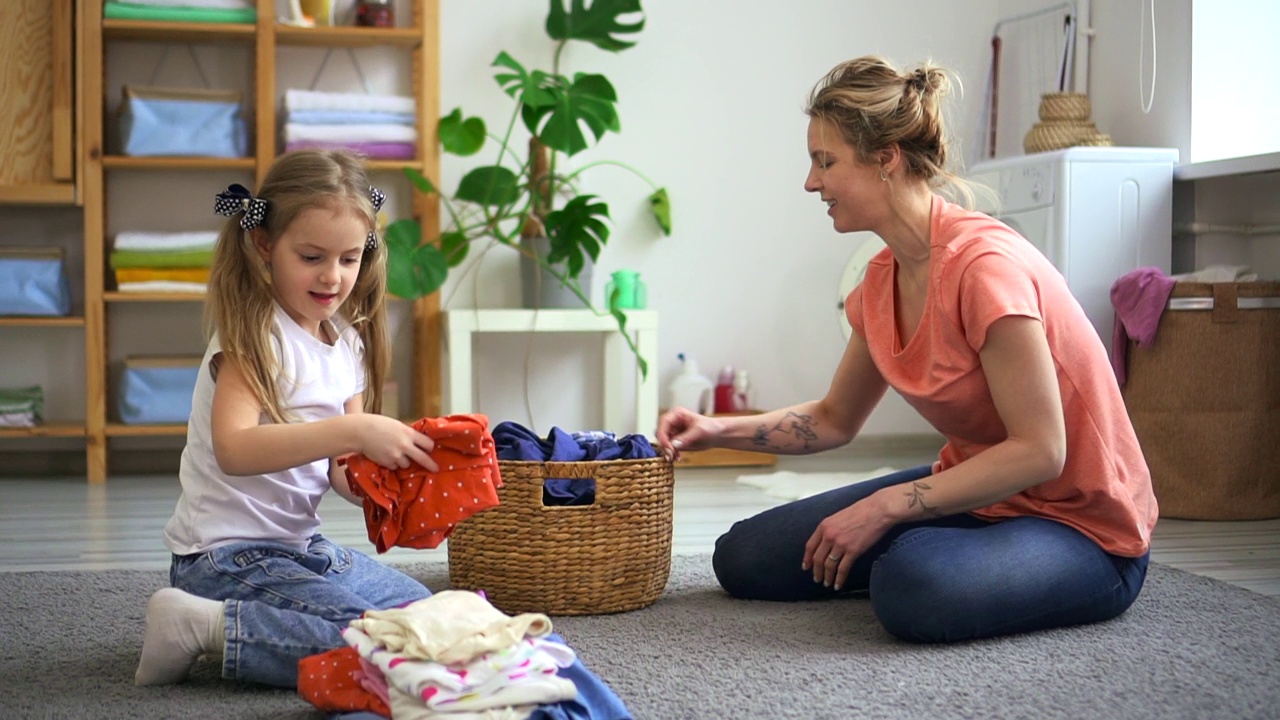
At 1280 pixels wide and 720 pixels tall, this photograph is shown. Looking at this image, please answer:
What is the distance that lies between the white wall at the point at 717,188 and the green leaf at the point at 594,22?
0.17 metres

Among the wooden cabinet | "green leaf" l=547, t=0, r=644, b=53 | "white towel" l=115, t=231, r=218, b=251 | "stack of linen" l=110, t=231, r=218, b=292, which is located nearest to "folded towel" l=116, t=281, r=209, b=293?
"stack of linen" l=110, t=231, r=218, b=292

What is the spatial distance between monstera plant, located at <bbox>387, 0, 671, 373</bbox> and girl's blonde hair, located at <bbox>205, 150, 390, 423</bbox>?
194cm

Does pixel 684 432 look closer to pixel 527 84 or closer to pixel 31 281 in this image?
pixel 527 84

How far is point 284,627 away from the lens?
5.44 ft

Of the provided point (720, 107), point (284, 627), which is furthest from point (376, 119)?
point (284, 627)

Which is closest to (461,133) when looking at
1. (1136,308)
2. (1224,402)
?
(1136,308)

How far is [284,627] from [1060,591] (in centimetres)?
110

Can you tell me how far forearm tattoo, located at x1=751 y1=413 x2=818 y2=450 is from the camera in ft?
7.34

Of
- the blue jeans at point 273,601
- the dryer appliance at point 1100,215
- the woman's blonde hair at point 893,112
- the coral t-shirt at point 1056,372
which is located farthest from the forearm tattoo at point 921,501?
the dryer appliance at point 1100,215

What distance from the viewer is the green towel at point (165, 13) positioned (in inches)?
146

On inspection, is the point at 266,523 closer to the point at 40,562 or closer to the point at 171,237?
the point at 40,562

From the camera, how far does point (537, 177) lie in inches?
159

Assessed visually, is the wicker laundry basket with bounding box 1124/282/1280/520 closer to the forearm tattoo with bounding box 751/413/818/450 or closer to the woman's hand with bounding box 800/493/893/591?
the forearm tattoo with bounding box 751/413/818/450

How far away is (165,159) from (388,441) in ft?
8.09
